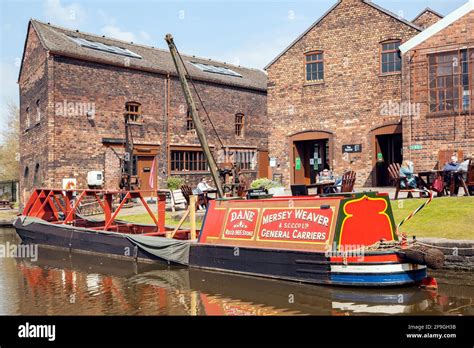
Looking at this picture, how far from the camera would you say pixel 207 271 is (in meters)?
10.7

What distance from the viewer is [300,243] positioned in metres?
9.33

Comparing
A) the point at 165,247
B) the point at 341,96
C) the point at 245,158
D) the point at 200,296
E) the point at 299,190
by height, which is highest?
the point at 341,96

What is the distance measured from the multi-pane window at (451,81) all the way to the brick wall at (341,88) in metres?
2.04

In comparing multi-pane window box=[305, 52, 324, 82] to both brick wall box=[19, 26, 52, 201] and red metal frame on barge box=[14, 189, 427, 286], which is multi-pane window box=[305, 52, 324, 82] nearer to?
brick wall box=[19, 26, 52, 201]

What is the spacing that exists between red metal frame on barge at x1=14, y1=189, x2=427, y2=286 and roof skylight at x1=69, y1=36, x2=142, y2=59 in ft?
47.6

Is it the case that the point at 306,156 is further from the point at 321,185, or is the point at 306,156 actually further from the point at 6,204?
the point at 6,204

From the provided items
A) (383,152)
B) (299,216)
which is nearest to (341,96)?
(383,152)

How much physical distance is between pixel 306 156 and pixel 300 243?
44.2ft

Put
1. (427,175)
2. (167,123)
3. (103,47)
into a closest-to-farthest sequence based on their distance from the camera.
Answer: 1. (427,175)
2. (103,47)
3. (167,123)

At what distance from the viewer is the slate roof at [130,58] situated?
22391 mm

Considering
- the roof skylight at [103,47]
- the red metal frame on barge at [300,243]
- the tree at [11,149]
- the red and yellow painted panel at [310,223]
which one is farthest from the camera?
the tree at [11,149]

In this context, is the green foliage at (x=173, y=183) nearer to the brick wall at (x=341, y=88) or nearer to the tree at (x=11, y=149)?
the brick wall at (x=341, y=88)

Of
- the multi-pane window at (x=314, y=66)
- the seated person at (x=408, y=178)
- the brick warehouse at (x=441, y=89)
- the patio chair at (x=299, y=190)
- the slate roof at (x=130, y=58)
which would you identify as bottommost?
the patio chair at (x=299, y=190)

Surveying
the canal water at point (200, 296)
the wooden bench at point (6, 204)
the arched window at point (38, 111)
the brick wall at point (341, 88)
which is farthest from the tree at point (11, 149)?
the canal water at point (200, 296)
